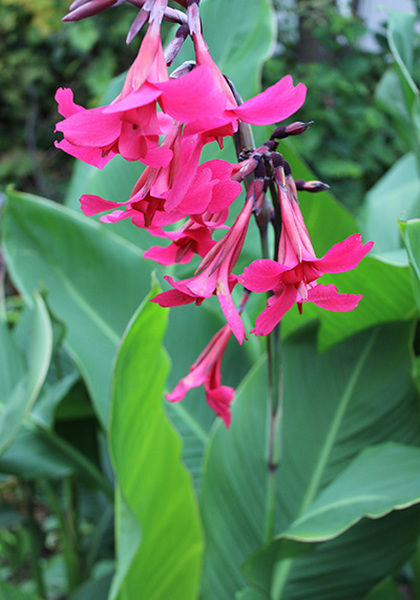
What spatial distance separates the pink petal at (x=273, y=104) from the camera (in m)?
0.33

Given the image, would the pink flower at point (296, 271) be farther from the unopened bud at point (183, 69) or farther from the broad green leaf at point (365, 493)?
the broad green leaf at point (365, 493)

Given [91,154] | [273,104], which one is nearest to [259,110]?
[273,104]

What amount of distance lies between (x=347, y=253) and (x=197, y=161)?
0.35 ft

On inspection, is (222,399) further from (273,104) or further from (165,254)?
(273,104)

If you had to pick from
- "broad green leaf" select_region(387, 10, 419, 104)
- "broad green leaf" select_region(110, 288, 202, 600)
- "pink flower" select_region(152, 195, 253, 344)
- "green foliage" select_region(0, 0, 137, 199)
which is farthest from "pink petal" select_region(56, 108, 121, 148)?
"green foliage" select_region(0, 0, 137, 199)

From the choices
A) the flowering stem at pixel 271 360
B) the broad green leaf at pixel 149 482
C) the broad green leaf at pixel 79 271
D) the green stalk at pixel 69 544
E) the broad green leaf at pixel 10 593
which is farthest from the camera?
the green stalk at pixel 69 544

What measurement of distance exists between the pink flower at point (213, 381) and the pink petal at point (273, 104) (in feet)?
0.76

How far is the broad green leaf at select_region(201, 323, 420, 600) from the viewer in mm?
763

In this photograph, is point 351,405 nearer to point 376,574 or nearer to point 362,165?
point 376,574

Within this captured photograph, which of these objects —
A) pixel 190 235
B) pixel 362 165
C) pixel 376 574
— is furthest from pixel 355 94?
pixel 190 235

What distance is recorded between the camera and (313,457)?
2.62ft

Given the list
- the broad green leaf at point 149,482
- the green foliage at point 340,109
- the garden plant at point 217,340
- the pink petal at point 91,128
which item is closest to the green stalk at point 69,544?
the garden plant at point 217,340

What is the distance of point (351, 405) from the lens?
78 cm

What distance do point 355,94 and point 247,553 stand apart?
8.50 feet
